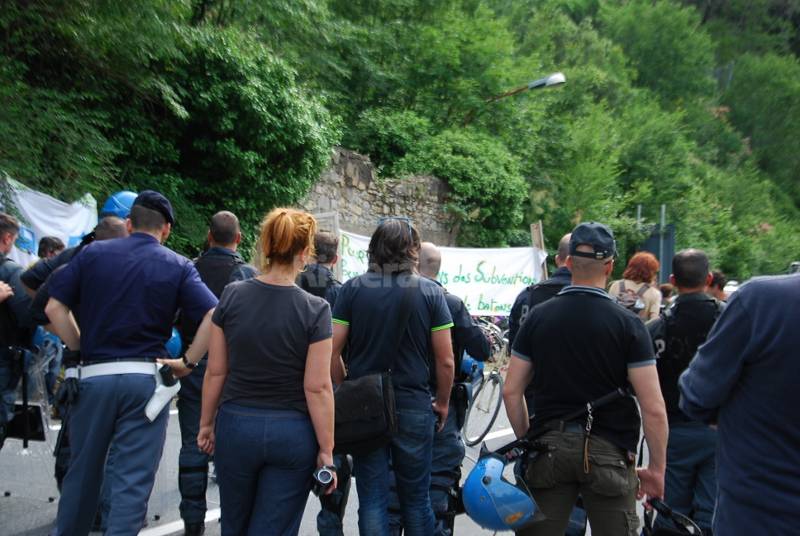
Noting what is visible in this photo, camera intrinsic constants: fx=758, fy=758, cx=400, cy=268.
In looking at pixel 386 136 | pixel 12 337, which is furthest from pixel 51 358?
pixel 386 136

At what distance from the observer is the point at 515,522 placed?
3.26 meters

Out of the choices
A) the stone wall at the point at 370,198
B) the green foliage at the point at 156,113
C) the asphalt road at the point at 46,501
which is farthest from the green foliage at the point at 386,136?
the asphalt road at the point at 46,501

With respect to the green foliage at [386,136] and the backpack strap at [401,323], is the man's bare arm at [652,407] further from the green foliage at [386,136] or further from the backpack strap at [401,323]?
the green foliage at [386,136]

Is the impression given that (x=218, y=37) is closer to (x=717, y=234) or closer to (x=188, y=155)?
(x=188, y=155)

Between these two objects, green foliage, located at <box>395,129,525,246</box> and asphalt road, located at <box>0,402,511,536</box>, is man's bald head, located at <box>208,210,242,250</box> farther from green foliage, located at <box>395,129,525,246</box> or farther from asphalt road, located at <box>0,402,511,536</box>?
green foliage, located at <box>395,129,525,246</box>

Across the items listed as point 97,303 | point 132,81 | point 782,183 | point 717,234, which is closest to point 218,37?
point 132,81

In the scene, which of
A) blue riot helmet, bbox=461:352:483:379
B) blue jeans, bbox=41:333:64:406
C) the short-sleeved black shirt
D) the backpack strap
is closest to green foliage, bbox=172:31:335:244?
blue jeans, bbox=41:333:64:406

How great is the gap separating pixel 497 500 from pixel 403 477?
73cm

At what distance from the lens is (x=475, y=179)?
56.2 feet

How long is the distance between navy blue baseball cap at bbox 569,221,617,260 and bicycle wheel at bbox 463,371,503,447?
4455mm

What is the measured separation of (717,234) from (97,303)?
1183 inches

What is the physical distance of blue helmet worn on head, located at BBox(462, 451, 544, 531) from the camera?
3234mm

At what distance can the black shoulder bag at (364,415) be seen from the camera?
3.65 metres

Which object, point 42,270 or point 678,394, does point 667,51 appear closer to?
point 678,394
